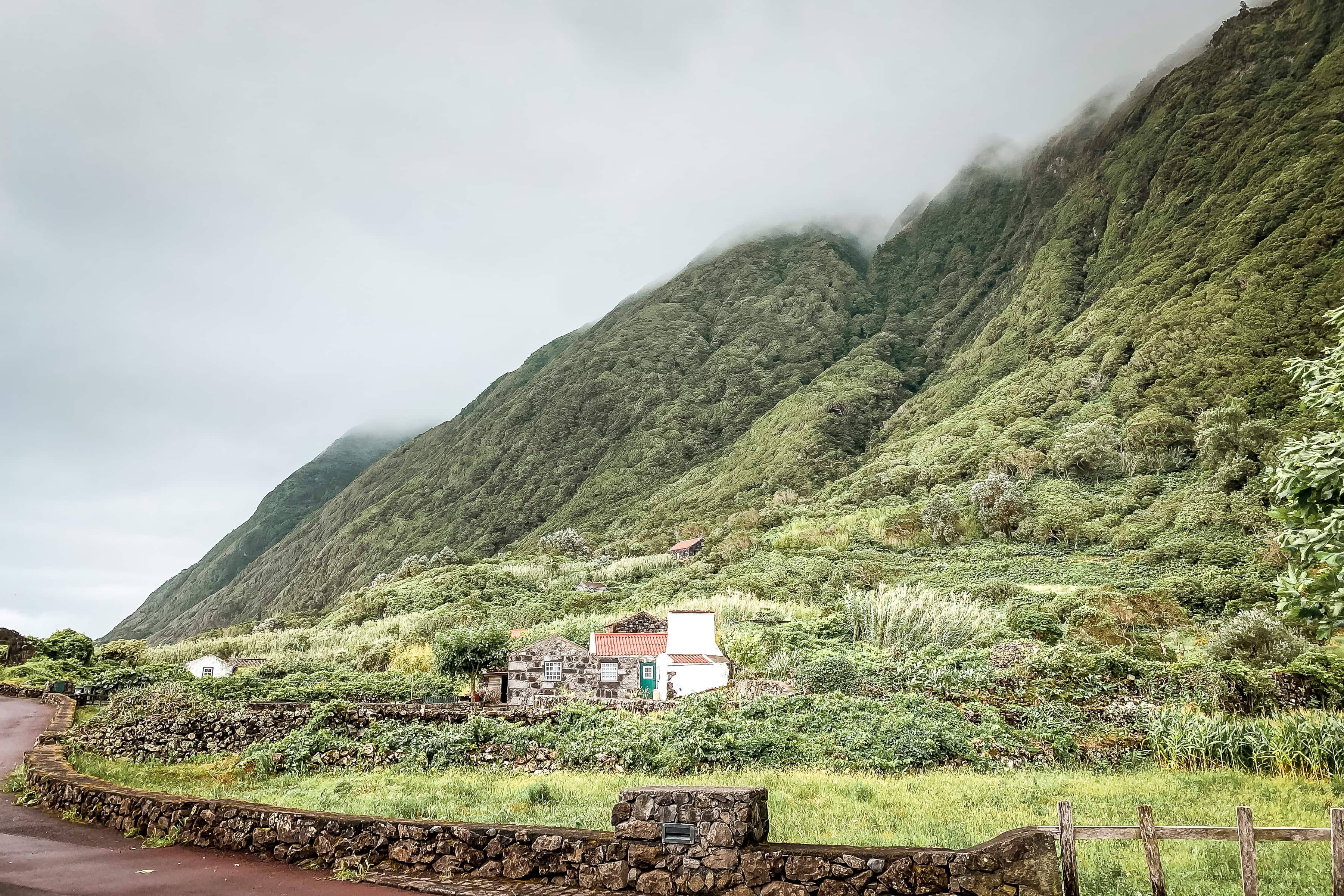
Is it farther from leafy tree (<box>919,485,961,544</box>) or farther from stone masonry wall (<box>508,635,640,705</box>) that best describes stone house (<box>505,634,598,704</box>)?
leafy tree (<box>919,485,961,544</box>)

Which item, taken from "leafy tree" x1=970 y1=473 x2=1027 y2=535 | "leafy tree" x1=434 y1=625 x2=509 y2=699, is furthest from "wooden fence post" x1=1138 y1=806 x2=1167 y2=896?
"leafy tree" x1=970 y1=473 x2=1027 y2=535

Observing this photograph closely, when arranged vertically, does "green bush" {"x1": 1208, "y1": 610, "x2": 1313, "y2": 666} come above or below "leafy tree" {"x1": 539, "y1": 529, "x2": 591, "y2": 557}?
below

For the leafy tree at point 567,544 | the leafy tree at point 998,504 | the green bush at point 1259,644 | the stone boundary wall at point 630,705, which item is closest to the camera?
the stone boundary wall at point 630,705

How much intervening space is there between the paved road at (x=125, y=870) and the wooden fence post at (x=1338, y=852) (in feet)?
26.8

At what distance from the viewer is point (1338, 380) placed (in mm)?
9188

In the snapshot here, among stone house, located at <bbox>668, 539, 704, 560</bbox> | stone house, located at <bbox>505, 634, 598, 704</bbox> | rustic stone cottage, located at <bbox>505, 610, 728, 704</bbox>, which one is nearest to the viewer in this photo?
rustic stone cottage, located at <bbox>505, 610, 728, 704</bbox>

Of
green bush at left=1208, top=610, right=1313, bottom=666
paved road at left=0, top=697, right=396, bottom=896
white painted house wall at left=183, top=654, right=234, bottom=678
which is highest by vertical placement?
green bush at left=1208, top=610, right=1313, bottom=666

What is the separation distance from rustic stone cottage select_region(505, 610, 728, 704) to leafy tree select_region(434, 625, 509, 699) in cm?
129

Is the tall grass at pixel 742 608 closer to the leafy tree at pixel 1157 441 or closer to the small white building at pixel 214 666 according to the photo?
the small white building at pixel 214 666

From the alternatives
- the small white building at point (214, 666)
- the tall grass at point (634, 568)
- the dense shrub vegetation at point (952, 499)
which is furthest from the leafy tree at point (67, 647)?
the tall grass at point (634, 568)

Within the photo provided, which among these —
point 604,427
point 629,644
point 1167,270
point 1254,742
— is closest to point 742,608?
point 629,644

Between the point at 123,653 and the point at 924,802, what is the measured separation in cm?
4825

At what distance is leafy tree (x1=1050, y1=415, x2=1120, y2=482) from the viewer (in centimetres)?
5791

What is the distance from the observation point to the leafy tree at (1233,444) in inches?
1801
